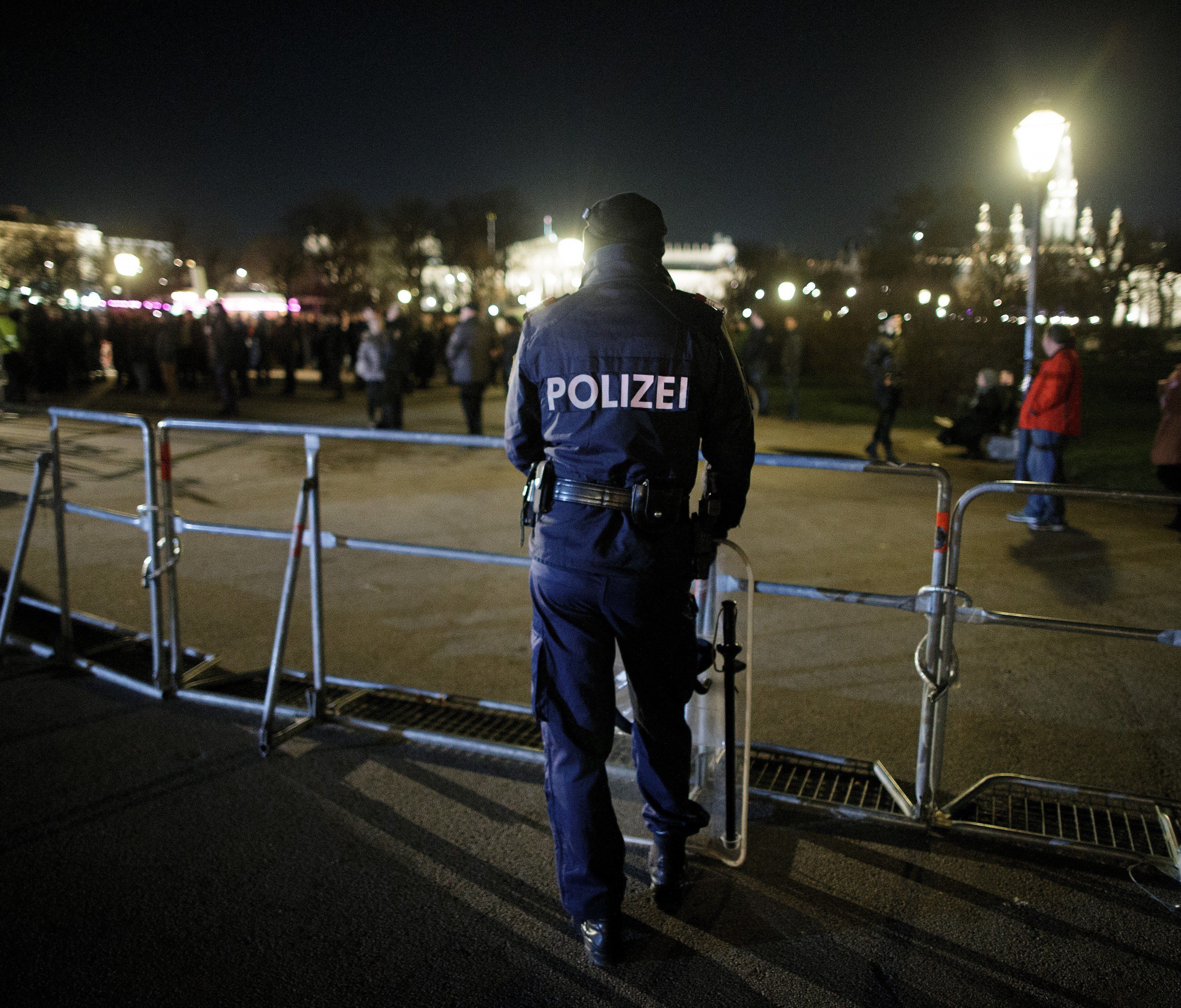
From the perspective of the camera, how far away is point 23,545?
516cm

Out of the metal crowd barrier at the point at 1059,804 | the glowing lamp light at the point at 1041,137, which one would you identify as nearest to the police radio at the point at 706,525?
the metal crowd barrier at the point at 1059,804

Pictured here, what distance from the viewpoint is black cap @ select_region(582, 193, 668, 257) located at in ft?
9.19

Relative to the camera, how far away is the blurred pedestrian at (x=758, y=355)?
18.5 meters

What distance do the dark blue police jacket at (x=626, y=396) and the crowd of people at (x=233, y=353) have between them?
1083 cm

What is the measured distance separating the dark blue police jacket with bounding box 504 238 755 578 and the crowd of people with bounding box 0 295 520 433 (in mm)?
10826

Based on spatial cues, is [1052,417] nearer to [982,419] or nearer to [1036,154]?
[1036,154]

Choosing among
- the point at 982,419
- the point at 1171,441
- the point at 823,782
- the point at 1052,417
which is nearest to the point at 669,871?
the point at 823,782

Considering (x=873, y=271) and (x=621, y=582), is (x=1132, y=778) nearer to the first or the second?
(x=621, y=582)

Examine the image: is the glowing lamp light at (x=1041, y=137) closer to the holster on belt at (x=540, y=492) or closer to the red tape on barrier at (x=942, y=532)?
the red tape on barrier at (x=942, y=532)

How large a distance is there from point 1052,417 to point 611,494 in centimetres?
749

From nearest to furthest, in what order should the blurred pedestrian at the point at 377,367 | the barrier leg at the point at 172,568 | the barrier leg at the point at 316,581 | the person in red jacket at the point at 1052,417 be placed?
the barrier leg at the point at 316,581 → the barrier leg at the point at 172,568 → the person in red jacket at the point at 1052,417 → the blurred pedestrian at the point at 377,367

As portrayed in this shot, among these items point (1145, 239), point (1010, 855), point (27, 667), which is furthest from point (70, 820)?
point (1145, 239)

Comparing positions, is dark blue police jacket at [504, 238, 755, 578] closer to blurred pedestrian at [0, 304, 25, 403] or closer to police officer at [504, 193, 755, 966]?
police officer at [504, 193, 755, 966]

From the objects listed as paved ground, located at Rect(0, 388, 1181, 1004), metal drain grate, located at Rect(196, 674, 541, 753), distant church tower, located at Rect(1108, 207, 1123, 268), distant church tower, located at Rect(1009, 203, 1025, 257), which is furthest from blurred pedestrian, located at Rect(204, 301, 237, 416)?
distant church tower, located at Rect(1108, 207, 1123, 268)
